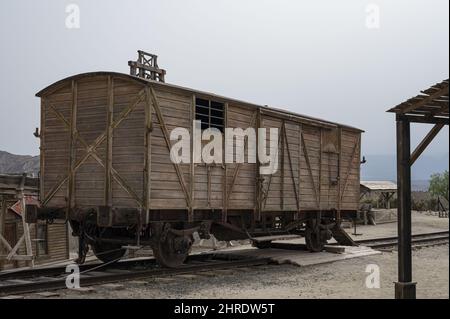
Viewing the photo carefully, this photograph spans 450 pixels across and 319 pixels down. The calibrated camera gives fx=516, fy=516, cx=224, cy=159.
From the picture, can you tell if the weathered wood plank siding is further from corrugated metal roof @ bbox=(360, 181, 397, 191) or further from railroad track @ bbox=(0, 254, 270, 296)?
corrugated metal roof @ bbox=(360, 181, 397, 191)

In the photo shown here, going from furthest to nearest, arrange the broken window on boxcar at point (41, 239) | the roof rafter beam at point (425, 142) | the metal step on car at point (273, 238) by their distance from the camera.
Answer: the broken window on boxcar at point (41, 239), the metal step on car at point (273, 238), the roof rafter beam at point (425, 142)

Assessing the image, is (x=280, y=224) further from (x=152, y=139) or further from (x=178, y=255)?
(x=152, y=139)

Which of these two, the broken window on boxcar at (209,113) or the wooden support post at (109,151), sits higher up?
the broken window on boxcar at (209,113)

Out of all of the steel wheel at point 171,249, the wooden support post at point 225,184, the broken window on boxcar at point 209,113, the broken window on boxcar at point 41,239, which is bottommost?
the broken window on boxcar at point 41,239

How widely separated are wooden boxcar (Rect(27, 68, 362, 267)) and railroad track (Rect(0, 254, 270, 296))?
50cm

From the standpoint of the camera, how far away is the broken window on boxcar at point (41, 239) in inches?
925

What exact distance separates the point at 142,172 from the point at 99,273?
2.35 metres

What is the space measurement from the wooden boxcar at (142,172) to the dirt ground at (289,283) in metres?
1.33

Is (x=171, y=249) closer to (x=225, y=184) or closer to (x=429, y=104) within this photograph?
(x=225, y=184)

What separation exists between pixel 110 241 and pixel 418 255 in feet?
31.6

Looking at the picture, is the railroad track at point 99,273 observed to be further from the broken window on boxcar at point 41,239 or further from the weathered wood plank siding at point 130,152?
the broken window on boxcar at point 41,239

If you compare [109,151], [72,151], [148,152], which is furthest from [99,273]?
[72,151]

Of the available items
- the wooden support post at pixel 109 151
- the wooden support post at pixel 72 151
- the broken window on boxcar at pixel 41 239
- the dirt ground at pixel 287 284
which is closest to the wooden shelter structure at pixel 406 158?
the dirt ground at pixel 287 284

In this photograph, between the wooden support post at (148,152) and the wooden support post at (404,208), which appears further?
the wooden support post at (148,152)
